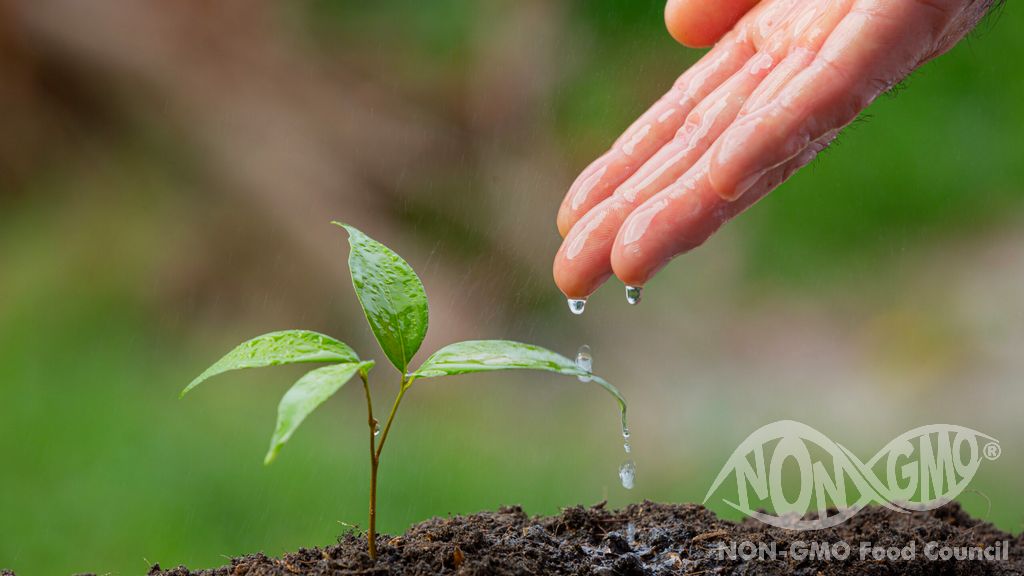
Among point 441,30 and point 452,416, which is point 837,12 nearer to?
point 452,416

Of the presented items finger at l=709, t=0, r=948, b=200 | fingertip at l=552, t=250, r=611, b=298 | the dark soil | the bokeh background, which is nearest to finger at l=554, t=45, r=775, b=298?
fingertip at l=552, t=250, r=611, b=298

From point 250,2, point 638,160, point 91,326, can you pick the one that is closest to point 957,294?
point 638,160

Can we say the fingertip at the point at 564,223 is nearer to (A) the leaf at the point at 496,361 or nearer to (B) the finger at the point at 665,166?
(B) the finger at the point at 665,166

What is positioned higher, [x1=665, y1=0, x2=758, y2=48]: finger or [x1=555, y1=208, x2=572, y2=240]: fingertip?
[x1=665, y1=0, x2=758, y2=48]: finger

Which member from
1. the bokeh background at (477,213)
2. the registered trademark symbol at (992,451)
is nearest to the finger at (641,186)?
the registered trademark symbol at (992,451)

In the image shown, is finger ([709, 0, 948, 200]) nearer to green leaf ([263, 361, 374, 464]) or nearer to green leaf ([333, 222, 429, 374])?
green leaf ([333, 222, 429, 374])
